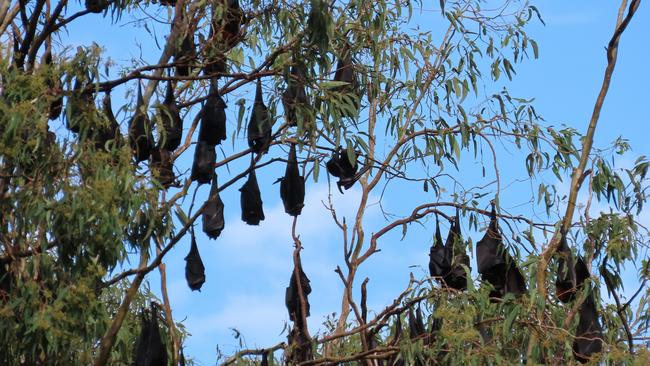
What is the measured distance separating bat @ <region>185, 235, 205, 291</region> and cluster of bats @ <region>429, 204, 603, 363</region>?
187cm

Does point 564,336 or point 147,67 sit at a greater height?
point 147,67

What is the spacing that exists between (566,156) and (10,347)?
5.07 m

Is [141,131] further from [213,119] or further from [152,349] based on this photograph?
[152,349]

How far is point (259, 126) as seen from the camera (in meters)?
7.57

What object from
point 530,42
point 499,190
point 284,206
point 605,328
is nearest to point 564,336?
point 605,328

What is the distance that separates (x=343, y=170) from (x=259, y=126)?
130 centimetres

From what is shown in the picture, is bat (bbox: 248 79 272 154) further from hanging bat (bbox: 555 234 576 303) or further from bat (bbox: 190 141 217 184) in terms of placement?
hanging bat (bbox: 555 234 576 303)

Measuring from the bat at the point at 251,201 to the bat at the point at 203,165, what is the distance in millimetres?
894

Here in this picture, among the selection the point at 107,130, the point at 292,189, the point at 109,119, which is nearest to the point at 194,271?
the point at 292,189

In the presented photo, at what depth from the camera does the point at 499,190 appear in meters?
8.86

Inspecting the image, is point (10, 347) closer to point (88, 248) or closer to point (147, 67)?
Answer: point (88, 248)

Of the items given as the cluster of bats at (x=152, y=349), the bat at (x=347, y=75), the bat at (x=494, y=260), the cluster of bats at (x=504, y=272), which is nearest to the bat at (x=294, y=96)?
the bat at (x=347, y=75)

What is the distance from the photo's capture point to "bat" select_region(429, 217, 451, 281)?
31.8ft

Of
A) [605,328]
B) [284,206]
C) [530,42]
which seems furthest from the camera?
[530,42]
